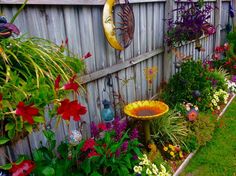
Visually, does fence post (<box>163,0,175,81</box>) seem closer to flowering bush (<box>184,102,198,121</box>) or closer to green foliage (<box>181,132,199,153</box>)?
flowering bush (<box>184,102,198,121</box>)

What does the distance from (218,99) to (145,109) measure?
2.04m

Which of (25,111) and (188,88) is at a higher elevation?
(25,111)

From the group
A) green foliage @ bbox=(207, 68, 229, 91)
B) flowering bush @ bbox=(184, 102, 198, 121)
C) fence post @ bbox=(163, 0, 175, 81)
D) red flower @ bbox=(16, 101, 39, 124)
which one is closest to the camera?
red flower @ bbox=(16, 101, 39, 124)

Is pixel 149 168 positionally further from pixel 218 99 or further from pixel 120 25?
pixel 218 99

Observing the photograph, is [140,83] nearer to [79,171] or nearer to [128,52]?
[128,52]

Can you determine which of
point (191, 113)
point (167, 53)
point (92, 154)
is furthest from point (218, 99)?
point (92, 154)

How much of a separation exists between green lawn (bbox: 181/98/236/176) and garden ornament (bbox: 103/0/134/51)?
172 centimetres

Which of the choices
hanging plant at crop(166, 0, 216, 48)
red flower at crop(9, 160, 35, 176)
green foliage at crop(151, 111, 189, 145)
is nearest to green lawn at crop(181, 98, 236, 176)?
green foliage at crop(151, 111, 189, 145)

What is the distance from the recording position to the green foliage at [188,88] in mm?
4141

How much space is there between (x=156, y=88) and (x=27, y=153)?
253 centimetres

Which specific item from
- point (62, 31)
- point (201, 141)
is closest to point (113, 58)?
point (62, 31)

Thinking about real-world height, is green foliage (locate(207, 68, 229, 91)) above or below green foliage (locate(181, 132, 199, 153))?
above

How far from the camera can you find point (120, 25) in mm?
3025

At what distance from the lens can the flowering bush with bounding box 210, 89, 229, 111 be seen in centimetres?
438
